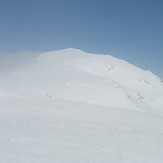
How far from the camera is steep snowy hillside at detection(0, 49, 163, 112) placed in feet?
65.3

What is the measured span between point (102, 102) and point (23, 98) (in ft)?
33.6

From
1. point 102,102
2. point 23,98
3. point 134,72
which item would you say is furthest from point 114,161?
point 134,72

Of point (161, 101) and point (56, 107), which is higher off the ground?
point (56, 107)

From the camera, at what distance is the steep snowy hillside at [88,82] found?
19.9 m

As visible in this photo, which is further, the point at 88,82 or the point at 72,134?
the point at 88,82

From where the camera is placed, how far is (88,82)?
23.6 meters

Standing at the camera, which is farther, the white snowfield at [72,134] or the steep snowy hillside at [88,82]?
the steep snowy hillside at [88,82]

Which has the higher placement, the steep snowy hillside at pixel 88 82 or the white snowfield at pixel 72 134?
the white snowfield at pixel 72 134

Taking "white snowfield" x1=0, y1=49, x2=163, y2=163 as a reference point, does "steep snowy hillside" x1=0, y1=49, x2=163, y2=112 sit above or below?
below

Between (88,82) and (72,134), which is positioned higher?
(72,134)

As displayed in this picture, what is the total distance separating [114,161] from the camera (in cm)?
451

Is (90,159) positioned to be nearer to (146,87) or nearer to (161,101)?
(161,101)

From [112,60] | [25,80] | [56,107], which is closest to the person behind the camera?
[56,107]

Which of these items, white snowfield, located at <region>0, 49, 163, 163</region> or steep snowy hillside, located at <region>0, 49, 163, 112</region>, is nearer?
white snowfield, located at <region>0, 49, 163, 163</region>
